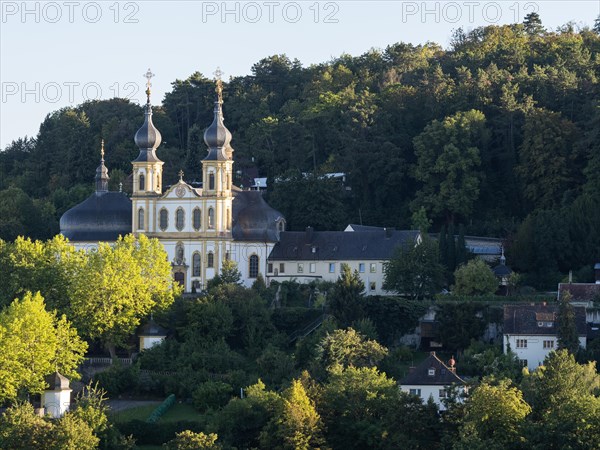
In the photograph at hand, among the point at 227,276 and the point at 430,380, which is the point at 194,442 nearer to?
the point at 430,380

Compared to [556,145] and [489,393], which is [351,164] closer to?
[556,145]

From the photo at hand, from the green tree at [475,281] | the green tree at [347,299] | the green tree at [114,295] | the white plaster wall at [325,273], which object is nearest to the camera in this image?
→ the green tree at [114,295]

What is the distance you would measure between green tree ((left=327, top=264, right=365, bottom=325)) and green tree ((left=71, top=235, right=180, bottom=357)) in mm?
6547

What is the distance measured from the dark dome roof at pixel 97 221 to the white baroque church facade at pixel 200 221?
0.14 ft

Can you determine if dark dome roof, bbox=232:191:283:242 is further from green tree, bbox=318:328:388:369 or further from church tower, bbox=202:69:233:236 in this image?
green tree, bbox=318:328:388:369

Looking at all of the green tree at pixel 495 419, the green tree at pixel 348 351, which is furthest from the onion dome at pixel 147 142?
the green tree at pixel 495 419

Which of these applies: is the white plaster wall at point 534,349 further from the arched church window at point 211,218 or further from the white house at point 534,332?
the arched church window at point 211,218

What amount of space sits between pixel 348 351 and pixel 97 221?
19515 millimetres

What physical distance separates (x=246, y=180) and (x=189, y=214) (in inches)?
610

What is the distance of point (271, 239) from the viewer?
9394cm

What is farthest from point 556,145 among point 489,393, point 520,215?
point 489,393

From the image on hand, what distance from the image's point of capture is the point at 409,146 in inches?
4063

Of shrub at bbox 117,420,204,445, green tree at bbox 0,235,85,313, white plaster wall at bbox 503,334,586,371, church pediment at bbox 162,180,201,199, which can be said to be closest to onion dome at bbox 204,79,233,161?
church pediment at bbox 162,180,201,199

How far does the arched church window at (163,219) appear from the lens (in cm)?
9406
